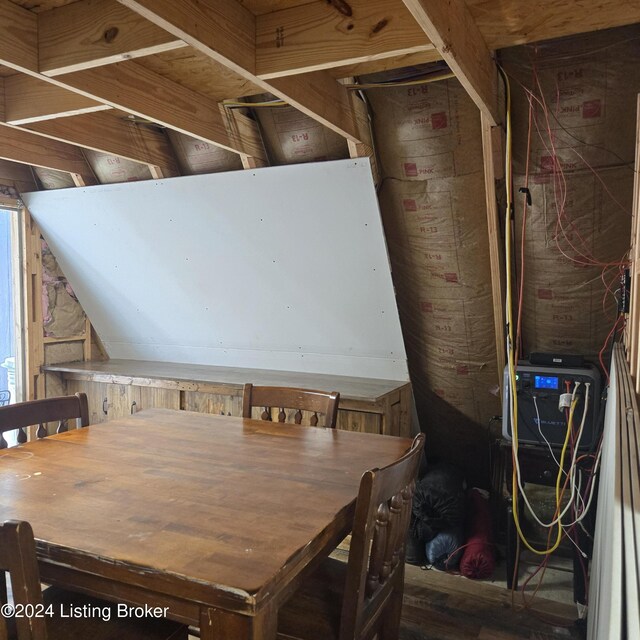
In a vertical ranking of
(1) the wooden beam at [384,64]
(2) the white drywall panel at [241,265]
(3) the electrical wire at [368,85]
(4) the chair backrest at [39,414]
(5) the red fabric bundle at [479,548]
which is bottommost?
(5) the red fabric bundle at [479,548]

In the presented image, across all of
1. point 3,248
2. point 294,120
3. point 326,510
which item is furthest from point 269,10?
point 3,248

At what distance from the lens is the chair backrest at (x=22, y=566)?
0.98 meters

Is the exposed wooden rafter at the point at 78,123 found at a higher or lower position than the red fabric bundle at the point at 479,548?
higher

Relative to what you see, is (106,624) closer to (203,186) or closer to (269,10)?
(269,10)

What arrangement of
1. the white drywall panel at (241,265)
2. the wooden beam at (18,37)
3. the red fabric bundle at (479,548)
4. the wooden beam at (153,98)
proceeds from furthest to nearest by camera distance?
the white drywall panel at (241,265), the red fabric bundle at (479,548), the wooden beam at (153,98), the wooden beam at (18,37)

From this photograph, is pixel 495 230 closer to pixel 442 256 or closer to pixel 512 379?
pixel 442 256

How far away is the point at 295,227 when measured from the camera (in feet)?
9.37

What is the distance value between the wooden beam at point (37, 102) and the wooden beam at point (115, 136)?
127mm

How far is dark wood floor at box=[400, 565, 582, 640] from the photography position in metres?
2.13

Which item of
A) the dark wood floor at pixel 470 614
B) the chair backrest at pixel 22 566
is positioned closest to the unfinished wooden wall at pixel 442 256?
the dark wood floor at pixel 470 614

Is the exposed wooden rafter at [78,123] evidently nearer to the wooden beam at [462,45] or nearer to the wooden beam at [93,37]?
the wooden beam at [93,37]

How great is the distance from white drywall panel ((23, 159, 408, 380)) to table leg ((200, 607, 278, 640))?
6.15 feet

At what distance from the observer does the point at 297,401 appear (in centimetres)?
225

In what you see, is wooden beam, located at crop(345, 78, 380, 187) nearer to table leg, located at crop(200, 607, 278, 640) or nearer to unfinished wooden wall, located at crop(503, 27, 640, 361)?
unfinished wooden wall, located at crop(503, 27, 640, 361)
